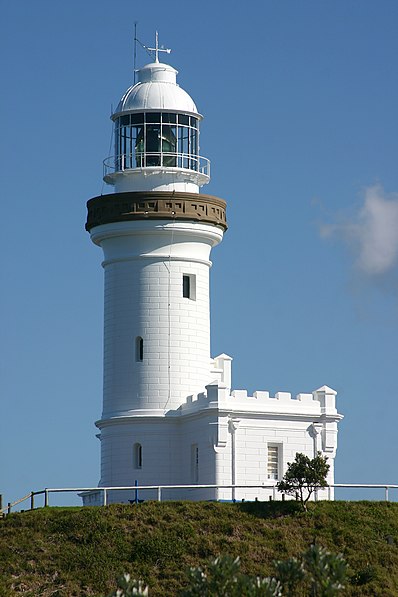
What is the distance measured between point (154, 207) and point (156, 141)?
2945mm

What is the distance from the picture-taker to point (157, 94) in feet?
197

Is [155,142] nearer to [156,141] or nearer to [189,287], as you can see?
[156,141]

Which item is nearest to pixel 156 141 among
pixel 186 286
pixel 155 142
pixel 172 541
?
pixel 155 142

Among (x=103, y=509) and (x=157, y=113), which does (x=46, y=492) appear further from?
(x=157, y=113)

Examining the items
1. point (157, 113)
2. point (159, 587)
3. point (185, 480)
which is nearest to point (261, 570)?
point (159, 587)

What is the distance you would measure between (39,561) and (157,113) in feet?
61.9

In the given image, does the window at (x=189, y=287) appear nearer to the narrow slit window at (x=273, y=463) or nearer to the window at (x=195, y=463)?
the window at (x=195, y=463)

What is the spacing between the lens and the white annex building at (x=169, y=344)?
185 ft

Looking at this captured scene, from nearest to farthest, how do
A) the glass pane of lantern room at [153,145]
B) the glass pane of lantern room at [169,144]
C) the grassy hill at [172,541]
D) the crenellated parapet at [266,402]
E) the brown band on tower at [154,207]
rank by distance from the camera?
the grassy hill at [172,541] < the crenellated parapet at [266,402] < the brown band on tower at [154,207] < the glass pane of lantern room at [153,145] < the glass pane of lantern room at [169,144]

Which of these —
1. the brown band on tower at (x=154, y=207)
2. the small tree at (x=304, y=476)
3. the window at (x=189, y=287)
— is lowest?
the small tree at (x=304, y=476)

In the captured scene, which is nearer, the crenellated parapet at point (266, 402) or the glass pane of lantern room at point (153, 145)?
the crenellated parapet at point (266, 402)

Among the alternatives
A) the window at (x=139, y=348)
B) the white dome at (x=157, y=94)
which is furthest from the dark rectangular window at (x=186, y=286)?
the white dome at (x=157, y=94)

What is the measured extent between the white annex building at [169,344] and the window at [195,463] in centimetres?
3

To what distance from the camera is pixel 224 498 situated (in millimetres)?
54938
